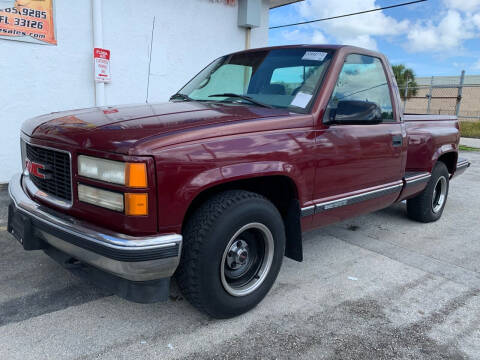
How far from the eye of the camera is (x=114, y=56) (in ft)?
21.9

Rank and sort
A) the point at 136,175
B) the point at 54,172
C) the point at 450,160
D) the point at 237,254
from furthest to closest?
1. the point at 450,160
2. the point at 237,254
3. the point at 54,172
4. the point at 136,175

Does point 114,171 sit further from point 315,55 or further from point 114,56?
point 114,56

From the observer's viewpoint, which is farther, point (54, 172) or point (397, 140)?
point (397, 140)

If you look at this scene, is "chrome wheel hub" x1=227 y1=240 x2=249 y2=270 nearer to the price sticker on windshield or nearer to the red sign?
the price sticker on windshield

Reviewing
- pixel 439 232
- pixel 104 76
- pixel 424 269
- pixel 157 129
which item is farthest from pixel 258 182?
pixel 104 76

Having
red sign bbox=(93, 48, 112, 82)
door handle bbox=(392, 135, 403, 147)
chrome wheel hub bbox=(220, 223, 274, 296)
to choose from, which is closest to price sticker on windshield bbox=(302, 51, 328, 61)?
door handle bbox=(392, 135, 403, 147)

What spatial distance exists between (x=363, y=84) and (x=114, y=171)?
95.9 inches

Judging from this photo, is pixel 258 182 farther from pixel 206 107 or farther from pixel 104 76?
pixel 104 76

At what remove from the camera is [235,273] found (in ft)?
8.87

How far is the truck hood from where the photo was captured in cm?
216

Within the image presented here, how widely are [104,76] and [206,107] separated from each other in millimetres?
4055

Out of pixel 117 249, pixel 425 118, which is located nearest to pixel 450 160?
pixel 425 118

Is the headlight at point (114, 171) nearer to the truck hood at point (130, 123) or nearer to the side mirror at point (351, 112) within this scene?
the truck hood at point (130, 123)

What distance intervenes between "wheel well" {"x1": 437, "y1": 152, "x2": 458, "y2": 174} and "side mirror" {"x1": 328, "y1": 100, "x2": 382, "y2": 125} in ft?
8.21
